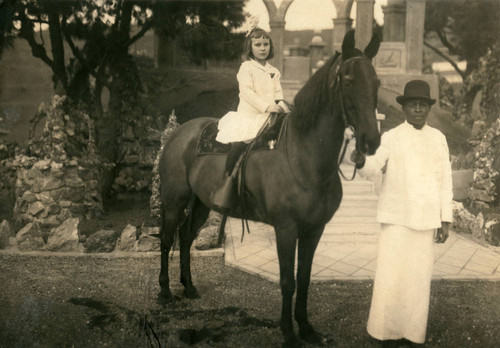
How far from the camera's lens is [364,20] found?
11953 mm

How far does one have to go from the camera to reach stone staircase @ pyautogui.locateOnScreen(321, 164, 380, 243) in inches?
277

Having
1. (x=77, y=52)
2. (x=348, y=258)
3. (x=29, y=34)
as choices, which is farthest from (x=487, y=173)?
(x=29, y=34)

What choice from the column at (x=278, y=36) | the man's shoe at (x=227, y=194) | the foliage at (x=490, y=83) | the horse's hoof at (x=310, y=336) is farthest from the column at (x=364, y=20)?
the horse's hoof at (x=310, y=336)

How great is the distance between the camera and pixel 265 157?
409cm

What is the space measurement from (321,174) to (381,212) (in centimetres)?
56

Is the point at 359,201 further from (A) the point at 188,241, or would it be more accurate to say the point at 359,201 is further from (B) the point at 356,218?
(A) the point at 188,241

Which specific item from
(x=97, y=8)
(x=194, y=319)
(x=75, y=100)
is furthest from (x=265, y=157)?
(x=75, y=100)

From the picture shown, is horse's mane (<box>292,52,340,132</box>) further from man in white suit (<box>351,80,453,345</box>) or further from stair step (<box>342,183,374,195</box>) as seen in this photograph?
stair step (<box>342,183,374,195</box>)

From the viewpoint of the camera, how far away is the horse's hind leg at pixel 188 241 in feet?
16.9

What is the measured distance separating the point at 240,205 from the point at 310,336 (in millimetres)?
1307

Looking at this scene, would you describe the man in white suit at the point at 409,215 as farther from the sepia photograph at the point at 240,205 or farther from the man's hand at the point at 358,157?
the man's hand at the point at 358,157

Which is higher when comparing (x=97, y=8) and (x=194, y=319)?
(x=97, y=8)

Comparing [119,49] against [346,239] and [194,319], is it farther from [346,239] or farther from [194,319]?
[194,319]

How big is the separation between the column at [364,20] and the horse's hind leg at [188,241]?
324 inches
